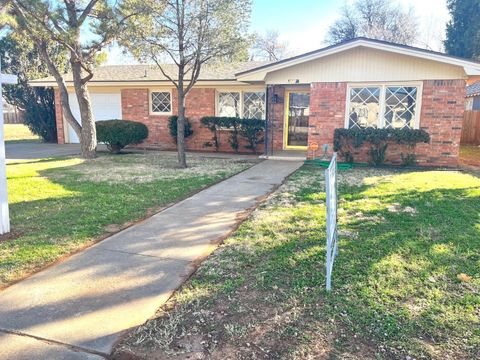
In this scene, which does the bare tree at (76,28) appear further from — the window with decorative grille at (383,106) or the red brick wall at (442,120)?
the red brick wall at (442,120)

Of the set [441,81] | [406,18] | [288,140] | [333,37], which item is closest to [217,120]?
[288,140]

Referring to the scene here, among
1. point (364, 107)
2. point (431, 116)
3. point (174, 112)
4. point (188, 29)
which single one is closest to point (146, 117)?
point (174, 112)

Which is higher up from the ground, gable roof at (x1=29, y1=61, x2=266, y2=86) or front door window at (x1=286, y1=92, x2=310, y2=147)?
gable roof at (x1=29, y1=61, x2=266, y2=86)

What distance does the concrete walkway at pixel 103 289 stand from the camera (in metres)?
2.61

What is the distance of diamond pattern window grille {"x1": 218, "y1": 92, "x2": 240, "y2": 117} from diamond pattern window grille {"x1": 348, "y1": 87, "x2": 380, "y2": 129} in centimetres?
469

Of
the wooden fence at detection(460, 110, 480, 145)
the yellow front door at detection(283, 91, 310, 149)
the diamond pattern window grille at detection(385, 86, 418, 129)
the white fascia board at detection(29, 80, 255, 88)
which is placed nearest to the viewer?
the diamond pattern window grille at detection(385, 86, 418, 129)

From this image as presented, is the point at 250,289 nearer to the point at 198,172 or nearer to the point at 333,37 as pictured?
the point at 198,172

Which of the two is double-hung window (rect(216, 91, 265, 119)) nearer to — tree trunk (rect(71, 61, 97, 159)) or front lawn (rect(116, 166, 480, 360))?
tree trunk (rect(71, 61, 97, 159))

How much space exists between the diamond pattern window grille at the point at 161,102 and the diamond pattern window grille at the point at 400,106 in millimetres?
8503

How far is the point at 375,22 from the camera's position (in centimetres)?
3341

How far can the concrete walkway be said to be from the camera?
8.57ft

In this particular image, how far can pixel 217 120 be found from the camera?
14141 millimetres

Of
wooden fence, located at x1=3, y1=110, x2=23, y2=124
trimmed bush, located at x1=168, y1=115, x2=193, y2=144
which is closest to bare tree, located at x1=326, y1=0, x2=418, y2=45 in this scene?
trimmed bush, located at x1=168, y1=115, x2=193, y2=144

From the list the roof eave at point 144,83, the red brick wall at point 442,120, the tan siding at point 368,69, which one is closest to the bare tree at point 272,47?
Result: the roof eave at point 144,83
